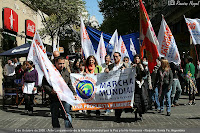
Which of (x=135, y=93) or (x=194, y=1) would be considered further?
(x=194, y=1)

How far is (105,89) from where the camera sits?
24.9 feet

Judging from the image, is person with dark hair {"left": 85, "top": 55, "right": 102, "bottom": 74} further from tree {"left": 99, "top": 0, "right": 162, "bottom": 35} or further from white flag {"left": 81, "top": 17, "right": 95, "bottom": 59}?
tree {"left": 99, "top": 0, "right": 162, "bottom": 35}

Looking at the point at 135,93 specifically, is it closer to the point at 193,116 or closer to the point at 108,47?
the point at 193,116

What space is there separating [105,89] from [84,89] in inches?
23.2

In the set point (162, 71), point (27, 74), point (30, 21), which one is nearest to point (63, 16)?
point (30, 21)

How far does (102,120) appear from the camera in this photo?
8164mm

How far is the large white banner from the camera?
7.43 metres

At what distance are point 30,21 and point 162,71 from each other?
19.1m

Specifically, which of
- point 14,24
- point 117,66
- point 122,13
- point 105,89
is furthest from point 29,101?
point 122,13

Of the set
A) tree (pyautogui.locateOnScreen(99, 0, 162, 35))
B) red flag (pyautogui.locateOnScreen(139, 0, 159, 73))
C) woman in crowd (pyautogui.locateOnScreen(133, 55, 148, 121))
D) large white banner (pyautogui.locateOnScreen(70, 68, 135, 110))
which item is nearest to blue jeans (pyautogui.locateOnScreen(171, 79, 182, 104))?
red flag (pyautogui.locateOnScreen(139, 0, 159, 73))

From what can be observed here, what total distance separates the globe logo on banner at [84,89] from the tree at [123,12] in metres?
23.8

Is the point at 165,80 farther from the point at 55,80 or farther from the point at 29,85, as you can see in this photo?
the point at 29,85

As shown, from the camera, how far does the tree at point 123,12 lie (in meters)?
30.2

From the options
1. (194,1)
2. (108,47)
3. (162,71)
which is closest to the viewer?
(162,71)
